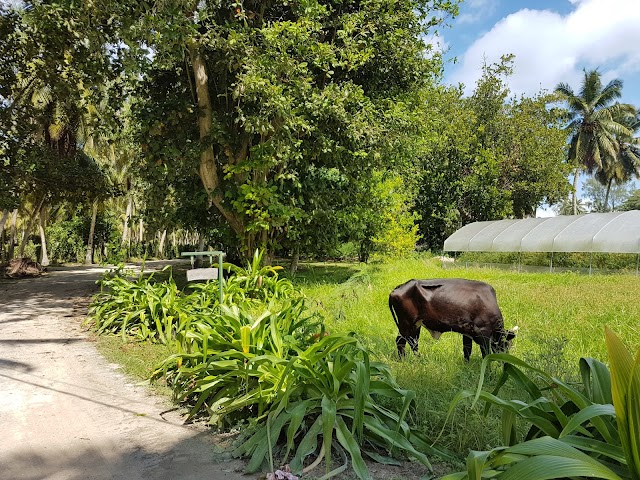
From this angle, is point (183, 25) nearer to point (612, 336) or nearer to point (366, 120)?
point (366, 120)

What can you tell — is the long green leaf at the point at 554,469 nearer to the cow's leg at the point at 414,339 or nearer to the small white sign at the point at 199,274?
the cow's leg at the point at 414,339

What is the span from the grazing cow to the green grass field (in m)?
0.26

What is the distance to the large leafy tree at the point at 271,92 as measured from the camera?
9469 millimetres

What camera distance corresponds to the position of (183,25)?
30.0 ft

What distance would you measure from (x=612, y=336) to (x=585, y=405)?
0.59m

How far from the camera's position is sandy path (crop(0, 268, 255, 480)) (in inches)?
131

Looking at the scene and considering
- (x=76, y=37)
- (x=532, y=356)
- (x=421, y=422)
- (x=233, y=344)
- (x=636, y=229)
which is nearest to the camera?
(x=421, y=422)

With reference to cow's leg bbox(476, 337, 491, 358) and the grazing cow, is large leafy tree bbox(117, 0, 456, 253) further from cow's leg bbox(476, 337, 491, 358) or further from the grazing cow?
cow's leg bbox(476, 337, 491, 358)

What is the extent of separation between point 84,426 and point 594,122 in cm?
4913

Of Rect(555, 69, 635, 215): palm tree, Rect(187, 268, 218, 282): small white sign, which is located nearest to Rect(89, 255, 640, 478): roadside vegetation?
Result: Rect(187, 268, 218, 282): small white sign

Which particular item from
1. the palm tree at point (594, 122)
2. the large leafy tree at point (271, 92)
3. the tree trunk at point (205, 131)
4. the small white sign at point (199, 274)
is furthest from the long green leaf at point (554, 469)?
the palm tree at point (594, 122)

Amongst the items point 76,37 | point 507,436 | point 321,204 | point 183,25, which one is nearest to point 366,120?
point 321,204

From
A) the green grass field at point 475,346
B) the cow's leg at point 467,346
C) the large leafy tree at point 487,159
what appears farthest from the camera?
the large leafy tree at point 487,159

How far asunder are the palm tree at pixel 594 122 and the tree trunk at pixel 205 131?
40281 mm
